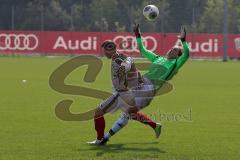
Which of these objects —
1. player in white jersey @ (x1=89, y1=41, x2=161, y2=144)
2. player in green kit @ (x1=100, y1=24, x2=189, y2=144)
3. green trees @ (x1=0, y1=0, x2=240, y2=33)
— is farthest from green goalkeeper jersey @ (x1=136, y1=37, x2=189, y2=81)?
green trees @ (x1=0, y1=0, x2=240, y2=33)

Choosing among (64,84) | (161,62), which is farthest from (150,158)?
(64,84)

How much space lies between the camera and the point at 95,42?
55750 millimetres

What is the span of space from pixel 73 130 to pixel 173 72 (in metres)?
2.59

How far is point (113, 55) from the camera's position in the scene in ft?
40.4

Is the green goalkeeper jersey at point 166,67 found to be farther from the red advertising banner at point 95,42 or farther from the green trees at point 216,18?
the green trees at point 216,18

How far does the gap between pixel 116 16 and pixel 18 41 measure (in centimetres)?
1894

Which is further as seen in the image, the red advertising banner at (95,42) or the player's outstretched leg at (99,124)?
the red advertising banner at (95,42)

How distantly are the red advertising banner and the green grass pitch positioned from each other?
27.7 m

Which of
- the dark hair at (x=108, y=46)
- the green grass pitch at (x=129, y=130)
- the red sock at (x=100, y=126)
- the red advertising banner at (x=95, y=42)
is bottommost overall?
the red advertising banner at (x=95, y=42)

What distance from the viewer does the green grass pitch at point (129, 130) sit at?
11.7m

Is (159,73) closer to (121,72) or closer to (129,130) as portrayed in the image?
(121,72)

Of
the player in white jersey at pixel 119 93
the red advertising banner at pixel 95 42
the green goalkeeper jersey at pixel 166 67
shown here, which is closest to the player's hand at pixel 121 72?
the player in white jersey at pixel 119 93

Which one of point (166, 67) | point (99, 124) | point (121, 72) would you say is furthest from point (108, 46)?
point (166, 67)

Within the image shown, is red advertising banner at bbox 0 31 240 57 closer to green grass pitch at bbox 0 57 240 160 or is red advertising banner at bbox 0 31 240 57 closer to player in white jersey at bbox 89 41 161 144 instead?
green grass pitch at bbox 0 57 240 160
